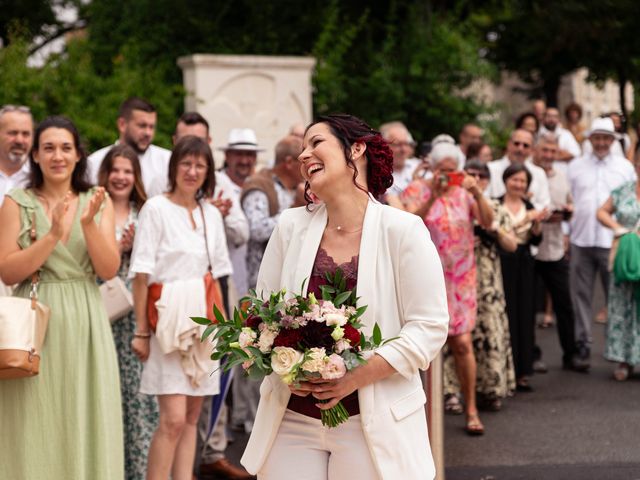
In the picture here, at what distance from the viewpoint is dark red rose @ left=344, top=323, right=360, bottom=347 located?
14.1 ft

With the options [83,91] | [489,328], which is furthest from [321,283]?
[83,91]

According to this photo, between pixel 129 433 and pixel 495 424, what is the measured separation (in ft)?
11.7

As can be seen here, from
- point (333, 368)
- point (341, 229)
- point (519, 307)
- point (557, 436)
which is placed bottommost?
point (557, 436)

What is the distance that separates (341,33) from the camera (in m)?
18.3

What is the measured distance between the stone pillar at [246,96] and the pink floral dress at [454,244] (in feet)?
18.6

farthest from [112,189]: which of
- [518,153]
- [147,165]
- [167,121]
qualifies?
[167,121]

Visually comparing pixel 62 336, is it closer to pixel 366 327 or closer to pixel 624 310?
pixel 366 327

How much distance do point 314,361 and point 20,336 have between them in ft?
7.44

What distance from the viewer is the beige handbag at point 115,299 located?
7.14m

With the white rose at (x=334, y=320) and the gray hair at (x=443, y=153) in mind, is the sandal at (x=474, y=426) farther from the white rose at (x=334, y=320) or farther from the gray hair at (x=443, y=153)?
the white rose at (x=334, y=320)

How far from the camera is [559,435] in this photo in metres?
9.44

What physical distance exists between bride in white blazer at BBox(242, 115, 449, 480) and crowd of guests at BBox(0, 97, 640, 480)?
199 cm

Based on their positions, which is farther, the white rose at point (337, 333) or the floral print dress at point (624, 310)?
the floral print dress at point (624, 310)

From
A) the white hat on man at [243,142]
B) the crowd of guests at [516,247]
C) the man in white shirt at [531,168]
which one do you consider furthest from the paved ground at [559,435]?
the white hat on man at [243,142]
